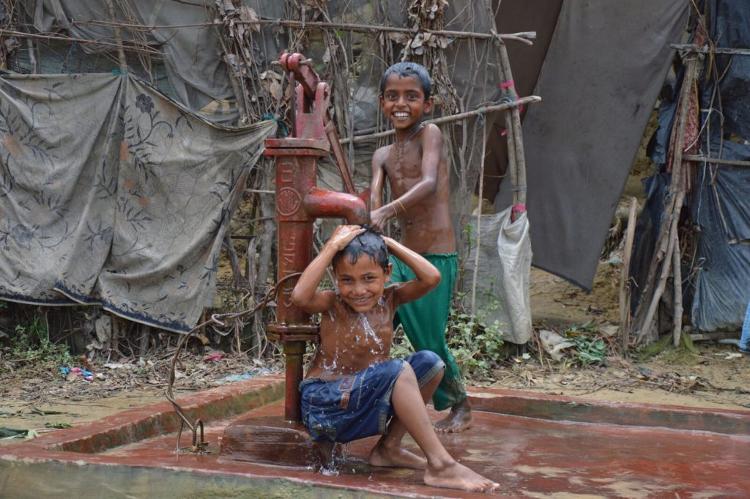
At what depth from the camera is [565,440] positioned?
416 cm

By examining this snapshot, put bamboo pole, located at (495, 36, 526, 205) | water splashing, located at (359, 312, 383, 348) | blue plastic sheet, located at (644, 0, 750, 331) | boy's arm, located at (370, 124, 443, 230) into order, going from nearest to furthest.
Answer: water splashing, located at (359, 312, 383, 348) → boy's arm, located at (370, 124, 443, 230) → bamboo pole, located at (495, 36, 526, 205) → blue plastic sheet, located at (644, 0, 750, 331)

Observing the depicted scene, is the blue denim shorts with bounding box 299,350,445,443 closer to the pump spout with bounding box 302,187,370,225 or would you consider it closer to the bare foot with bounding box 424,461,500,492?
the bare foot with bounding box 424,461,500,492

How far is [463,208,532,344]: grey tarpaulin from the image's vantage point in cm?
764

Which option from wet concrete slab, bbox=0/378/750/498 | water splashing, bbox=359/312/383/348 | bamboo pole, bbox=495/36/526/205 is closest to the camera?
wet concrete slab, bbox=0/378/750/498

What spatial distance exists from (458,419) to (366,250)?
126cm

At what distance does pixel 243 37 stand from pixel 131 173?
1.36 m

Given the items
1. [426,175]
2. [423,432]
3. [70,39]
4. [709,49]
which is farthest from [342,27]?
[423,432]

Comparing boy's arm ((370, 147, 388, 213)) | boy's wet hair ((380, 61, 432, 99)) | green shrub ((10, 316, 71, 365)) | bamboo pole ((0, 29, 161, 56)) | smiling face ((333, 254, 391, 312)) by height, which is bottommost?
green shrub ((10, 316, 71, 365))

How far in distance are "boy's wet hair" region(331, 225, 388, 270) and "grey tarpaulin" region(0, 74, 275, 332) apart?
427 centimetres

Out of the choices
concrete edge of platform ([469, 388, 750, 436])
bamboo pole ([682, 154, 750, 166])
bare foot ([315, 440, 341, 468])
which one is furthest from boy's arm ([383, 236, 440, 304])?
bamboo pole ([682, 154, 750, 166])

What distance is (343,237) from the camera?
3.31 metres

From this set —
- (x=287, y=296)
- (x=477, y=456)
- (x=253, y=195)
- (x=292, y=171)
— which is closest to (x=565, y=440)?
(x=477, y=456)

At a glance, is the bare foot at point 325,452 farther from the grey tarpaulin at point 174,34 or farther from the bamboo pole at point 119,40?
the bamboo pole at point 119,40

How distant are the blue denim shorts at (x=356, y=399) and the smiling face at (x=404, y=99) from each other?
120cm
